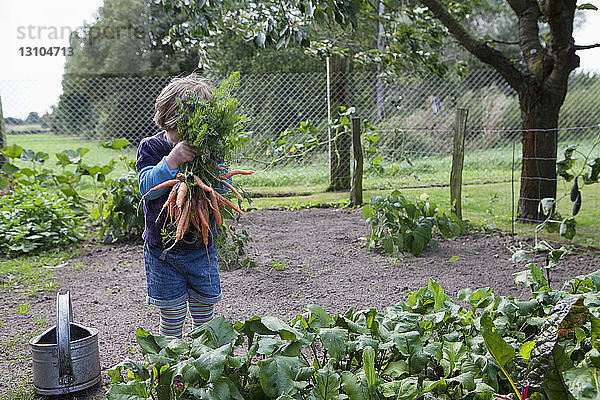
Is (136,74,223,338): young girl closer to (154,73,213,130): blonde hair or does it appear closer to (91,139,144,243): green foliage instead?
(154,73,213,130): blonde hair

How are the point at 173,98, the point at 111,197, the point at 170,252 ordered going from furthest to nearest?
the point at 111,197
the point at 170,252
the point at 173,98

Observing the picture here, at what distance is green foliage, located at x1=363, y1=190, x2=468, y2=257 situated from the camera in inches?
182

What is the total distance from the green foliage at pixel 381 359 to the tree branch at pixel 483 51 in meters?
4.10

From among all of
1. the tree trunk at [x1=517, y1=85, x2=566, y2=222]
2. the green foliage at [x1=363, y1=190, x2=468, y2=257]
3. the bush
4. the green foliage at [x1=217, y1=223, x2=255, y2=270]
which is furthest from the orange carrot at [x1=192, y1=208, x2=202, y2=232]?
the tree trunk at [x1=517, y1=85, x2=566, y2=222]

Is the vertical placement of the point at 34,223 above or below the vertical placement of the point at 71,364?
above

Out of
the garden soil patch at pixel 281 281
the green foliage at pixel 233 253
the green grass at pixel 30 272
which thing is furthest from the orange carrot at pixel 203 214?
the green grass at pixel 30 272

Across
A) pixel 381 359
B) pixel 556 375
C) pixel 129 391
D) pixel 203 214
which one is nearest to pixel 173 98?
pixel 203 214

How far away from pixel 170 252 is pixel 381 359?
1.10 meters

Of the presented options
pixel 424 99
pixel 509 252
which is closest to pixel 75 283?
pixel 509 252

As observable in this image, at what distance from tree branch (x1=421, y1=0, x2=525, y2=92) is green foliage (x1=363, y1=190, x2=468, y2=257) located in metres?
1.78

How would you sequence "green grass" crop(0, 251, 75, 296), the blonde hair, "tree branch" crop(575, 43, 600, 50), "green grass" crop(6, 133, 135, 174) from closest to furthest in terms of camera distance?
the blonde hair, "green grass" crop(0, 251, 75, 296), "tree branch" crop(575, 43, 600, 50), "green grass" crop(6, 133, 135, 174)

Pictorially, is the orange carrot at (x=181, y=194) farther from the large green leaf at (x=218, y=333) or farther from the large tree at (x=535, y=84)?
the large tree at (x=535, y=84)

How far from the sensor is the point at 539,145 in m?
5.63

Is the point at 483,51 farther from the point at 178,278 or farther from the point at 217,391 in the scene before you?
the point at 217,391
